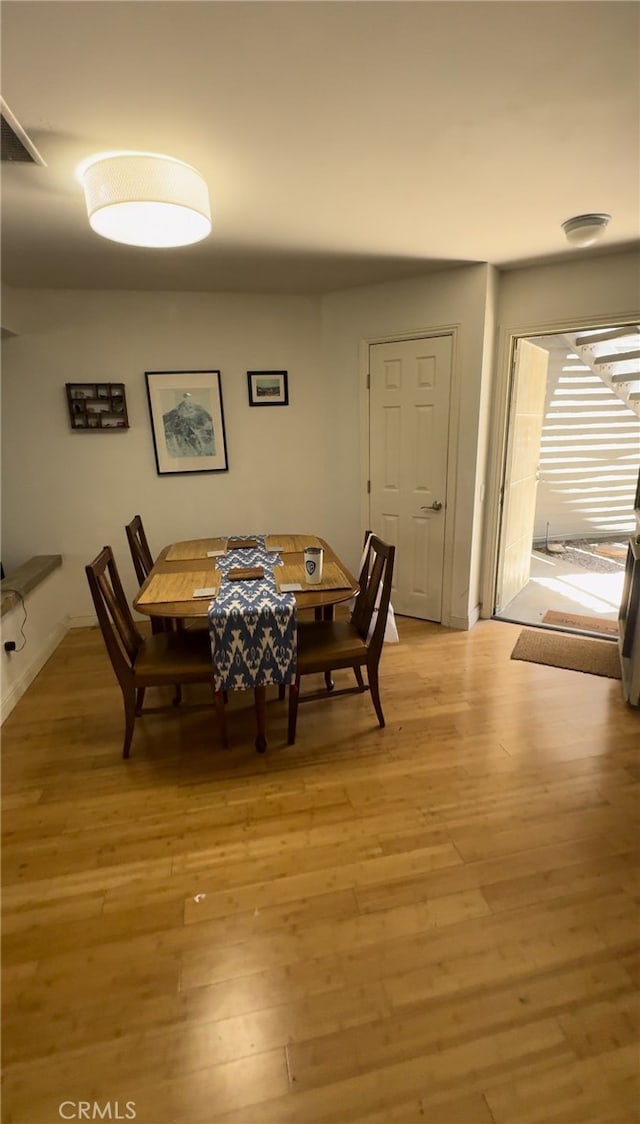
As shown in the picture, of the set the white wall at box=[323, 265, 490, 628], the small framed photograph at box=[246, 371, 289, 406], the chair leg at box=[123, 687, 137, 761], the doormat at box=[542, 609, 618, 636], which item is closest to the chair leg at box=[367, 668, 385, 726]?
the chair leg at box=[123, 687, 137, 761]

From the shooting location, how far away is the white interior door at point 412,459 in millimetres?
3328

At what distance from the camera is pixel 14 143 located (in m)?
1.54

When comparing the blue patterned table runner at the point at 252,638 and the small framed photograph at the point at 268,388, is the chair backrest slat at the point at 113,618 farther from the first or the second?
the small framed photograph at the point at 268,388

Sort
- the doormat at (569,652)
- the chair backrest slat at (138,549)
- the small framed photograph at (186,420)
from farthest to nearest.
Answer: the small framed photograph at (186,420)
the doormat at (569,652)
the chair backrest slat at (138,549)

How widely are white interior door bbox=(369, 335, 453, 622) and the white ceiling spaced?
891 mm

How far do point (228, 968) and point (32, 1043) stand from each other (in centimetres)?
50

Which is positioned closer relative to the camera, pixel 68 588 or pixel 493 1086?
pixel 493 1086

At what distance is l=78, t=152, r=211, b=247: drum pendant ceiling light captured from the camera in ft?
5.00

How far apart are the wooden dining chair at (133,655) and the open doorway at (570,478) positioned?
2417 millimetres

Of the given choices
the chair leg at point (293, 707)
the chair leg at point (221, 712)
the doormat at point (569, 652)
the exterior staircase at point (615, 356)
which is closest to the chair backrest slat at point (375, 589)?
the chair leg at point (293, 707)

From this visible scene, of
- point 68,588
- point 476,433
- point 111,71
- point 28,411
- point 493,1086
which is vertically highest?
point 111,71

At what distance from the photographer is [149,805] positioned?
2012 mm

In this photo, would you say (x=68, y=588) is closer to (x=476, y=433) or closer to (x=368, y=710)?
(x=368, y=710)

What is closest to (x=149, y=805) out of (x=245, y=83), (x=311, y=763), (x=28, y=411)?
(x=311, y=763)
